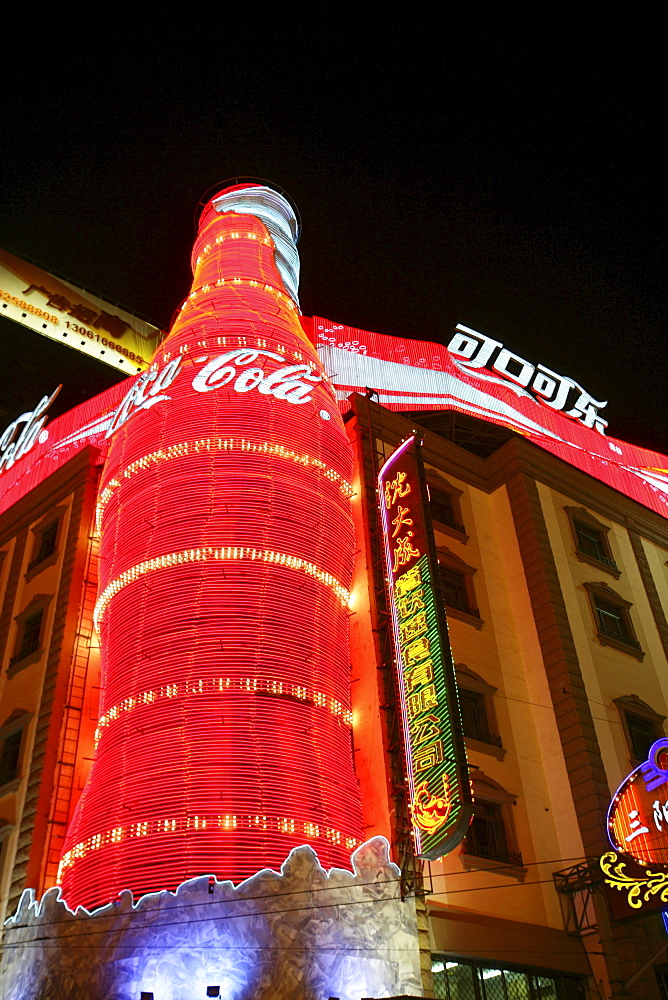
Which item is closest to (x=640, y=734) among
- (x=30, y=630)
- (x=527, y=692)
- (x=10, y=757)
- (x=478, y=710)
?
(x=527, y=692)

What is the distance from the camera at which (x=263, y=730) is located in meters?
17.2

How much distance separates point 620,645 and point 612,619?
3.92 feet

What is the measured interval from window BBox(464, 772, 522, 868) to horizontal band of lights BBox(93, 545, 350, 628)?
5917 mm

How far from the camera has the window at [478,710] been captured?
893 inches

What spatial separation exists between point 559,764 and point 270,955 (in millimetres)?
10435

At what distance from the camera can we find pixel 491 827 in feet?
70.3

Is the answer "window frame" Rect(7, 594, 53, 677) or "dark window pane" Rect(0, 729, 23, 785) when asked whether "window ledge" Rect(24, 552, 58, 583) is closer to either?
"window frame" Rect(7, 594, 53, 677)

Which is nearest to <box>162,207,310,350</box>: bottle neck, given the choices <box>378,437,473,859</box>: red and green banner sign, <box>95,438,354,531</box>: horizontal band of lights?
<box>95,438,354,531</box>: horizontal band of lights

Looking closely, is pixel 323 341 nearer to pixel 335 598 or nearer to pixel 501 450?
pixel 501 450

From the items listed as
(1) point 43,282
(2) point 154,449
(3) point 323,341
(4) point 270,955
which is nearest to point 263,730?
(4) point 270,955

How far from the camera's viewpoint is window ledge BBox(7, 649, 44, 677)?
78.6ft

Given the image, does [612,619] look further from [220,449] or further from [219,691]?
[219,691]

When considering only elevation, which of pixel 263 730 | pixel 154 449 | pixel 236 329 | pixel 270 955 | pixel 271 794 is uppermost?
pixel 236 329

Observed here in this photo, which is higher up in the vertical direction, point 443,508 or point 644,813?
point 443,508
